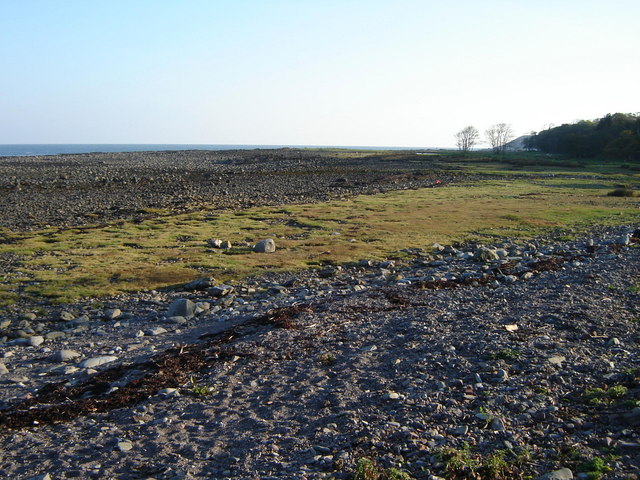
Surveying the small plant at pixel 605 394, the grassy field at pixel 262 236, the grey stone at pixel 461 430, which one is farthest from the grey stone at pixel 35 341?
the small plant at pixel 605 394

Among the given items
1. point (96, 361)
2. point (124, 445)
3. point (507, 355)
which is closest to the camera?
point (124, 445)

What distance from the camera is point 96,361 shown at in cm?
1026

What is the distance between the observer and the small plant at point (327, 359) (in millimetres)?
9555

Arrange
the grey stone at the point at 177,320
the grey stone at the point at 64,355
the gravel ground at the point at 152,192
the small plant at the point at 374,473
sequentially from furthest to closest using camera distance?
the gravel ground at the point at 152,192 < the grey stone at the point at 177,320 < the grey stone at the point at 64,355 < the small plant at the point at 374,473

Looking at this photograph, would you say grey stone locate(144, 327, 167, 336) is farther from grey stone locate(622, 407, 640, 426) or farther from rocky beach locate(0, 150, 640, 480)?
grey stone locate(622, 407, 640, 426)

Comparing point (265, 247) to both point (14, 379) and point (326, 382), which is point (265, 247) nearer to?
point (14, 379)

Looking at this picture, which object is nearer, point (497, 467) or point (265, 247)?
point (497, 467)

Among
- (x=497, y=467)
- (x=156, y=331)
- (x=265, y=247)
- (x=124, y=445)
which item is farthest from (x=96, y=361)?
(x=265, y=247)

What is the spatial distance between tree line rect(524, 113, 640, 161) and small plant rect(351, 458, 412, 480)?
357 ft

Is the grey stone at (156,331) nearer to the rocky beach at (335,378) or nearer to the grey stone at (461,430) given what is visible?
the rocky beach at (335,378)

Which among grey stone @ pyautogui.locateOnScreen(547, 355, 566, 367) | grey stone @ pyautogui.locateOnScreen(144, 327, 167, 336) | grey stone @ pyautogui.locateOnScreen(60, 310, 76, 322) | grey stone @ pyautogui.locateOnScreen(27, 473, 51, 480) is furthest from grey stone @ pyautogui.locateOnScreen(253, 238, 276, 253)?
grey stone @ pyautogui.locateOnScreen(27, 473, 51, 480)

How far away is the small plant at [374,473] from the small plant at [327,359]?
3.49 metres

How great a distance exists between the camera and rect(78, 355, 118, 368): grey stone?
33.1 feet

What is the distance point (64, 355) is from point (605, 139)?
124 m
